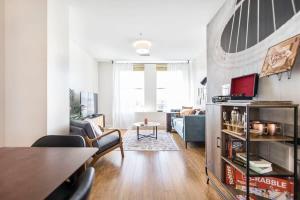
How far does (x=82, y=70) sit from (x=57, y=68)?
9.73 ft

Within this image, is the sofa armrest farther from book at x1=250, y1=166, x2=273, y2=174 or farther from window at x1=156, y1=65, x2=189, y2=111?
window at x1=156, y1=65, x2=189, y2=111

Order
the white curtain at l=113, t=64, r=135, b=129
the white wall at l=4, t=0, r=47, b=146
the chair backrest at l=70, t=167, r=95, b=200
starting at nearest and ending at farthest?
the chair backrest at l=70, t=167, r=95, b=200 → the white wall at l=4, t=0, r=47, b=146 → the white curtain at l=113, t=64, r=135, b=129

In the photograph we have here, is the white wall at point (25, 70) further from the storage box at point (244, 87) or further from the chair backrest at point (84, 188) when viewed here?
the storage box at point (244, 87)

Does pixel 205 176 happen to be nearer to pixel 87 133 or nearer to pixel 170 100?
pixel 87 133

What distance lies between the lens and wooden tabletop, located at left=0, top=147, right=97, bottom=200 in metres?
0.82

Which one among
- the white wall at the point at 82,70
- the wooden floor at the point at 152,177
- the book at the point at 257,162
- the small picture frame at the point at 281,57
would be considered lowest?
the wooden floor at the point at 152,177

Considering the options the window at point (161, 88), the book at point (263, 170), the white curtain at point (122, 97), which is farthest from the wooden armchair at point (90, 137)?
the window at point (161, 88)

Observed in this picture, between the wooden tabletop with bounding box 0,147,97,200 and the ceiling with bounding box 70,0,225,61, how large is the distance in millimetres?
2495

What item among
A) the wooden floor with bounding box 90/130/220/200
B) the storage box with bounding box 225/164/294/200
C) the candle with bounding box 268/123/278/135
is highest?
the candle with bounding box 268/123/278/135

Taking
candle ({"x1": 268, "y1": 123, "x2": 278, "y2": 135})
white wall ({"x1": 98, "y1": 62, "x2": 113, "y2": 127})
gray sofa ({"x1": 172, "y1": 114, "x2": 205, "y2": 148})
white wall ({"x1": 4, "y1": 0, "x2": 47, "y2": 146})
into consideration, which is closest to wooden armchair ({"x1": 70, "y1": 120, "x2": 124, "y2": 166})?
white wall ({"x1": 4, "y1": 0, "x2": 47, "y2": 146})

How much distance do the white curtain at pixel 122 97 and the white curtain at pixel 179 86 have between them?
5.11 ft

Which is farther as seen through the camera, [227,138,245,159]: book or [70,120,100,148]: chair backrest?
[70,120,100,148]: chair backrest

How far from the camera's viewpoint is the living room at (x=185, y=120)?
1473 millimetres

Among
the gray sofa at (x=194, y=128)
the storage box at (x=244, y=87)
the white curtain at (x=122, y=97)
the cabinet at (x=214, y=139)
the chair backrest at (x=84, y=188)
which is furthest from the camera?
the white curtain at (x=122, y=97)
